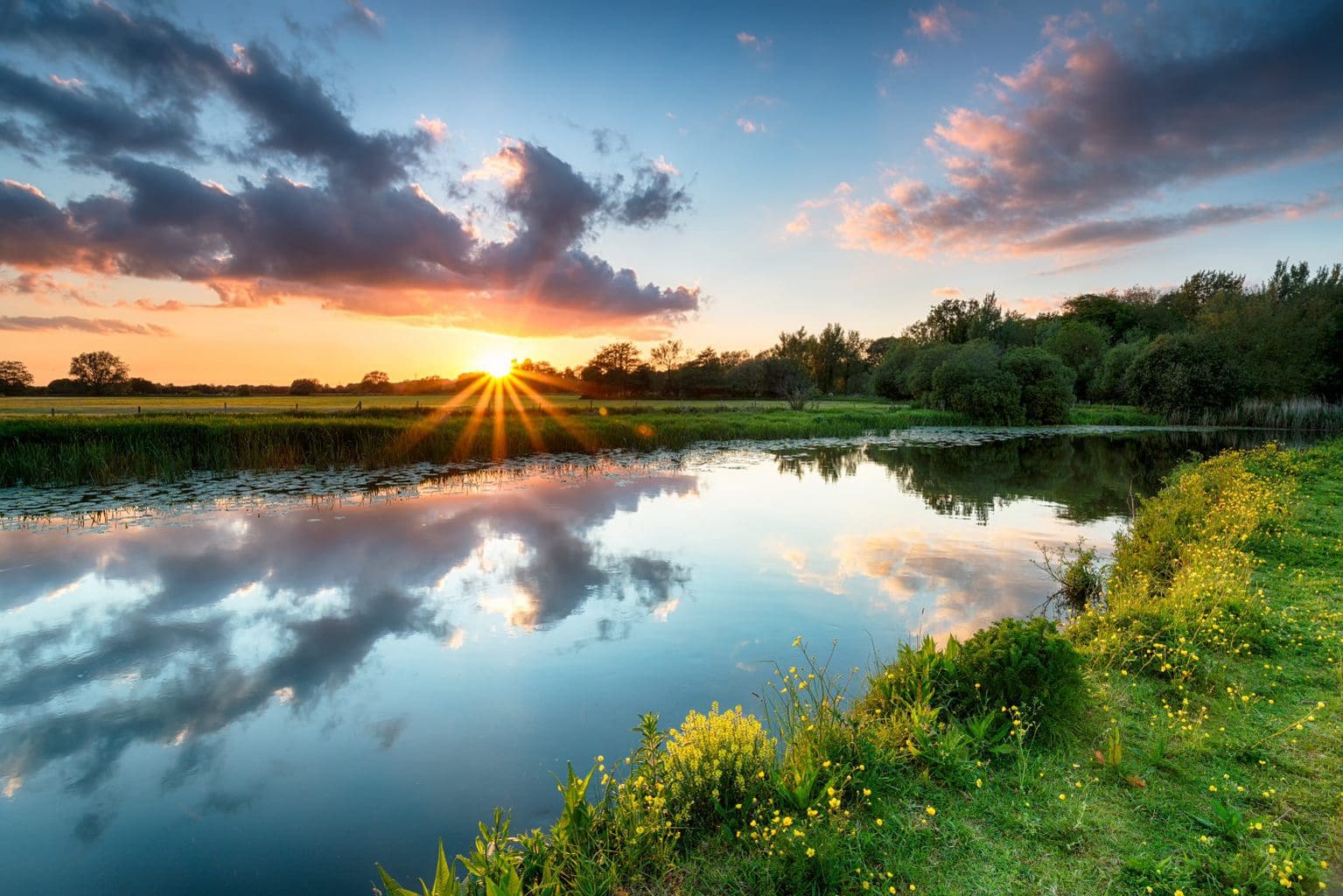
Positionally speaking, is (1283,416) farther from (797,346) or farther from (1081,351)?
(797,346)

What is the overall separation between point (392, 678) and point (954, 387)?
49.7 m

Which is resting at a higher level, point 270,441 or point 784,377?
point 784,377

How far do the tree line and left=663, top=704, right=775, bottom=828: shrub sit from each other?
49125 mm

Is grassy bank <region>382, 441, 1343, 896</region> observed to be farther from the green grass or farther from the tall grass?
the green grass

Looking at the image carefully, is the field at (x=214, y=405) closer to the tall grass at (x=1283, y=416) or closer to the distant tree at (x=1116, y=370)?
the distant tree at (x=1116, y=370)

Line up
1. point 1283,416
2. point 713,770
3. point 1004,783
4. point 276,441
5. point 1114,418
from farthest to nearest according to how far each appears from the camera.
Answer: point 1114,418
point 1283,416
point 276,441
point 1004,783
point 713,770

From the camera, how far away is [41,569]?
9.56m

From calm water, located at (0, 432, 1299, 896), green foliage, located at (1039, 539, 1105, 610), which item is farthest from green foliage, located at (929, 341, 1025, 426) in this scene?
green foliage, located at (1039, 539, 1105, 610)

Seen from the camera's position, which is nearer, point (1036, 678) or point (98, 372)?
point (1036, 678)

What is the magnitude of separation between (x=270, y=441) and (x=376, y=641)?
52.9 feet

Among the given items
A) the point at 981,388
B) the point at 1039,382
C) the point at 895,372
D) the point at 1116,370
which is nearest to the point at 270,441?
the point at 981,388

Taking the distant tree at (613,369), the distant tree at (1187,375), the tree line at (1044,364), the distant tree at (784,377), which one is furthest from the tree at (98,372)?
the distant tree at (1187,375)

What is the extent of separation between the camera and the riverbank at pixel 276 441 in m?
16.5

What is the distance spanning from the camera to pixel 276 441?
20109 millimetres
